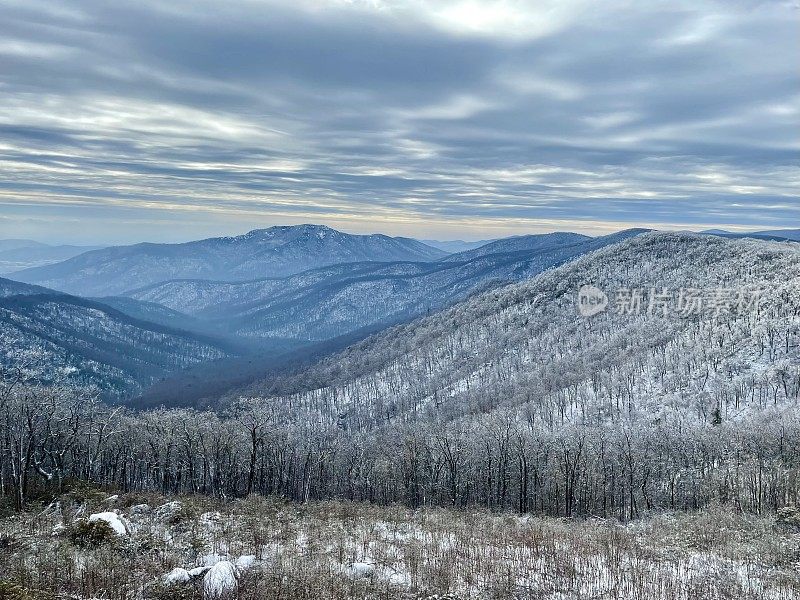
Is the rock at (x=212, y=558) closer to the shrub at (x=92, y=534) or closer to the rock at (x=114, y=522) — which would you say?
the shrub at (x=92, y=534)

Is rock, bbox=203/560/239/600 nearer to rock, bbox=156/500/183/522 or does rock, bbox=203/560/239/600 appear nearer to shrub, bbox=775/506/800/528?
rock, bbox=156/500/183/522

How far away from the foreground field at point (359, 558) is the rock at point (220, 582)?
0.03 m

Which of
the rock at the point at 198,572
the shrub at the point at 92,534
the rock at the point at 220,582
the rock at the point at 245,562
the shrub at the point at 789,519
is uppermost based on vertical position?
the rock at the point at 220,582

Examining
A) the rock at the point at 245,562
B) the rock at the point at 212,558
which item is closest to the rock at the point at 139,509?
the rock at the point at 212,558

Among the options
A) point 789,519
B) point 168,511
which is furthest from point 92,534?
point 789,519

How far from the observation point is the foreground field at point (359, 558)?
12.8 meters

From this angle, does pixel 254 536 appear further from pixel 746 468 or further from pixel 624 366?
pixel 624 366

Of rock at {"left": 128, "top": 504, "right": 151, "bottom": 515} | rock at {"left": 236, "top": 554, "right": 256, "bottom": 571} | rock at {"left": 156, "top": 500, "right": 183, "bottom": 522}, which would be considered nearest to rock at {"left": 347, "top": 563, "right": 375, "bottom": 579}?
rock at {"left": 236, "top": 554, "right": 256, "bottom": 571}

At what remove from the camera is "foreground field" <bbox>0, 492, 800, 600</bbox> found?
12.8m

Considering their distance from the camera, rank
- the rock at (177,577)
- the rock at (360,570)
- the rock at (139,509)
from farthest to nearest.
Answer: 1. the rock at (139,509)
2. the rock at (360,570)
3. the rock at (177,577)

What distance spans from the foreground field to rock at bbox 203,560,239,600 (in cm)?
3

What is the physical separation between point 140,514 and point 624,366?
202m

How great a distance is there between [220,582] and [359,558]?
5.79 meters

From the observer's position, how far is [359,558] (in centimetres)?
1683
